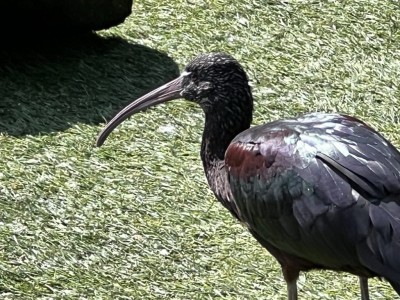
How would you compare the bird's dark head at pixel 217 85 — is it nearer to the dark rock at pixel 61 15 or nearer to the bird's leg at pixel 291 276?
the bird's leg at pixel 291 276

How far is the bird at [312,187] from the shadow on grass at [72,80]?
2374 millimetres

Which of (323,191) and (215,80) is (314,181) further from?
(215,80)

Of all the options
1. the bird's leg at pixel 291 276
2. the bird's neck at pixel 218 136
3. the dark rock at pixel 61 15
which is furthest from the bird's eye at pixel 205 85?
the dark rock at pixel 61 15

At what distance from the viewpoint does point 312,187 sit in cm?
525

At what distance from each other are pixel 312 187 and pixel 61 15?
4.21m

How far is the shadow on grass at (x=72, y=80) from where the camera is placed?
26.6 feet

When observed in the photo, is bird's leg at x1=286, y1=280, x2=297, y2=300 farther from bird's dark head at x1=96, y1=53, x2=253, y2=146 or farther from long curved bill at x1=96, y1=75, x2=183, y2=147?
long curved bill at x1=96, y1=75, x2=183, y2=147

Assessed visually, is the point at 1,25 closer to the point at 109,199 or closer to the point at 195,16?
the point at 195,16

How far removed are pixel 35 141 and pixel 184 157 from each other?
3.37 ft

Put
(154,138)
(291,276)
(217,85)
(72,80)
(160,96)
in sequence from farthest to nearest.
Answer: (72,80) → (154,138) → (160,96) → (217,85) → (291,276)

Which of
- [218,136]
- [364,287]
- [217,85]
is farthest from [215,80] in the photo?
[364,287]

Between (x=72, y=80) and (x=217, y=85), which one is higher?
(x=217, y=85)

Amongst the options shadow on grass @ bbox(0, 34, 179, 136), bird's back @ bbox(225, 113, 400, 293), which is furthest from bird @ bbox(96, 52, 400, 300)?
shadow on grass @ bbox(0, 34, 179, 136)

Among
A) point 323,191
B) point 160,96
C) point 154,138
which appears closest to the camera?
point 323,191
